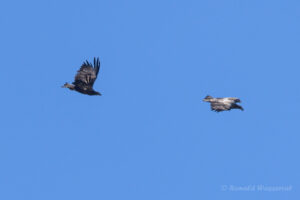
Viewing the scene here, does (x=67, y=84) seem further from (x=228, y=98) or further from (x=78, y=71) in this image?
(x=228, y=98)

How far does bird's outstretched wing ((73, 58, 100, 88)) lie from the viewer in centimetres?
4953

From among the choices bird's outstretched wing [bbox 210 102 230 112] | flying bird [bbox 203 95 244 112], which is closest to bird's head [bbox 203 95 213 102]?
flying bird [bbox 203 95 244 112]

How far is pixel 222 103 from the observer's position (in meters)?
49.1

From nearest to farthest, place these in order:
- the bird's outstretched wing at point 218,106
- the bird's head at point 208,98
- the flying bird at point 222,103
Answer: the bird's outstretched wing at point 218,106 < the flying bird at point 222,103 < the bird's head at point 208,98

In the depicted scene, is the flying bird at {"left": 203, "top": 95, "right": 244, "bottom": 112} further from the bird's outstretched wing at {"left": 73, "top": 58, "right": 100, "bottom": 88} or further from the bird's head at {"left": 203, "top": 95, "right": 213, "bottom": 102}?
the bird's outstretched wing at {"left": 73, "top": 58, "right": 100, "bottom": 88}

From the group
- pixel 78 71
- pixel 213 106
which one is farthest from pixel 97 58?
pixel 213 106

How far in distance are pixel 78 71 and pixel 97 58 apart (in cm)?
147

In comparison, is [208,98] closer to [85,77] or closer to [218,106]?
[218,106]

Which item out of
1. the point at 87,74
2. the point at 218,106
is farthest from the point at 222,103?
the point at 87,74

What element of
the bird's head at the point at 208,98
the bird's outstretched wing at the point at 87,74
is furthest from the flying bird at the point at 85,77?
→ the bird's head at the point at 208,98

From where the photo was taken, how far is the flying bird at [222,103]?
160ft

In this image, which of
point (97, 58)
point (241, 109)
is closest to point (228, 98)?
point (241, 109)

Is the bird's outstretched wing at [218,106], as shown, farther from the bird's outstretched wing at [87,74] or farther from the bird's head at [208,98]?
the bird's outstretched wing at [87,74]

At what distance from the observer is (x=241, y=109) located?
4994cm
